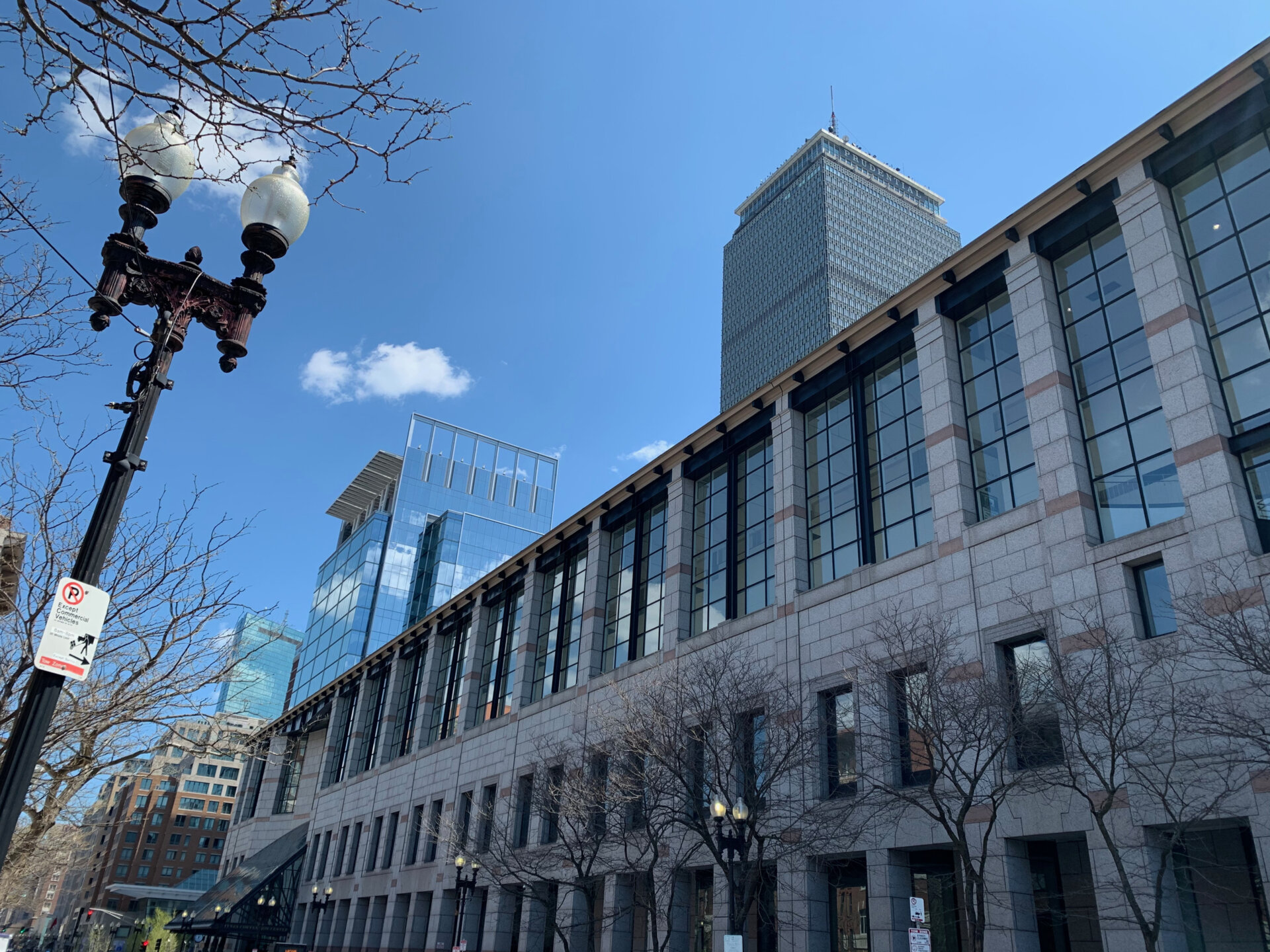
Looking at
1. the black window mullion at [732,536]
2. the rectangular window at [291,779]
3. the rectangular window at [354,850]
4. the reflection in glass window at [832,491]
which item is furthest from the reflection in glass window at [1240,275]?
the rectangular window at [291,779]

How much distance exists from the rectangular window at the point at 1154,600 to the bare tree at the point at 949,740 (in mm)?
2932

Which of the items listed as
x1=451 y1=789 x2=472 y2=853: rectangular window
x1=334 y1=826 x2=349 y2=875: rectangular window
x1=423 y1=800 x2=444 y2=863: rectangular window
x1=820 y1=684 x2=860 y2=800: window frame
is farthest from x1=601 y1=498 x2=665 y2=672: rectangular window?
x1=334 y1=826 x2=349 y2=875: rectangular window

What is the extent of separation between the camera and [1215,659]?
20000 mm

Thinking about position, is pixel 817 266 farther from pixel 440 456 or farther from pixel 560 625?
pixel 560 625

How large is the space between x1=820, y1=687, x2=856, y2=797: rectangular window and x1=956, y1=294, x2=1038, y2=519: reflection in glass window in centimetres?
734

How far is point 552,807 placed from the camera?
3538 cm

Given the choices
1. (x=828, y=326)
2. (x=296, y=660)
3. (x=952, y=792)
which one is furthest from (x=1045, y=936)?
(x=828, y=326)

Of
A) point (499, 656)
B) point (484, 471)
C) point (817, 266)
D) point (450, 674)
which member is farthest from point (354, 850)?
point (817, 266)

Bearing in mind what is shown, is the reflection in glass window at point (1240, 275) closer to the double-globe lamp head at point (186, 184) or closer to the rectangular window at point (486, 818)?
the double-globe lamp head at point (186, 184)

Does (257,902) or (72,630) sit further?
(257,902)

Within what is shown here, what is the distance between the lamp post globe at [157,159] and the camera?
28.0 ft

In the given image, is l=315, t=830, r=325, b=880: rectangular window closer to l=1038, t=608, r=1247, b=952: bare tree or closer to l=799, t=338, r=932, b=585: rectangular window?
l=799, t=338, r=932, b=585: rectangular window

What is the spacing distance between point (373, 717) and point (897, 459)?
50.4 metres

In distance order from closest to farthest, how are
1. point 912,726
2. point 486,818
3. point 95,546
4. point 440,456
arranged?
point 95,546 → point 912,726 → point 486,818 → point 440,456
